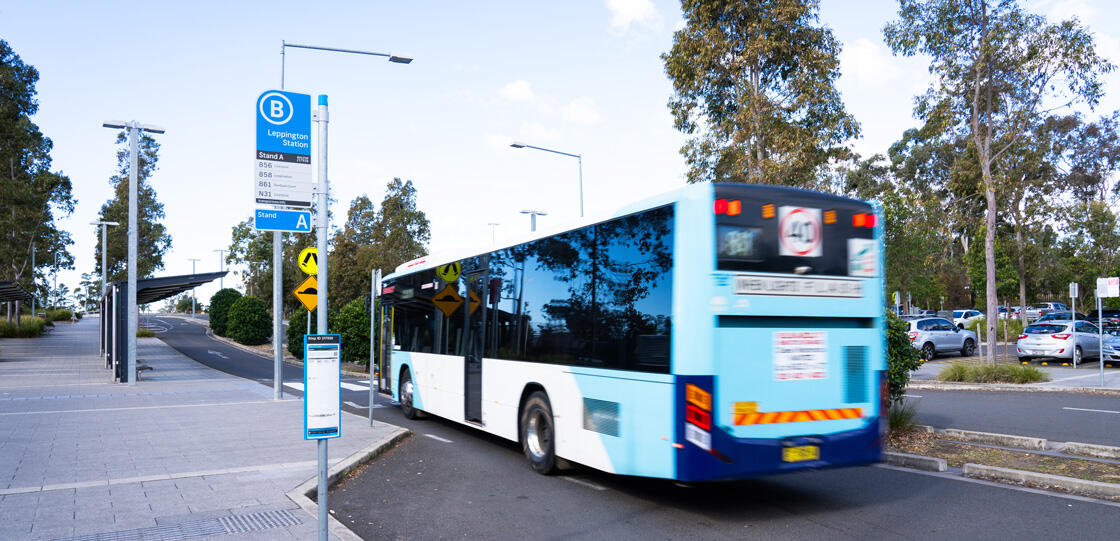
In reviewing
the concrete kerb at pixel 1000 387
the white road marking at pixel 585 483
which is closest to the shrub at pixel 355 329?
the concrete kerb at pixel 1000 387

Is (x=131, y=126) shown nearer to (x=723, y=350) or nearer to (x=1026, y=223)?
(x=723, y=350)

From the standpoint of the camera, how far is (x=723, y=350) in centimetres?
621

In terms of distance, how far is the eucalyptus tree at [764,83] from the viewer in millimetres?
20016

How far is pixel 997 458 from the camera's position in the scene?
29.5 ft

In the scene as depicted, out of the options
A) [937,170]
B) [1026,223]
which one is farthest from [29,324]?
[937,170]

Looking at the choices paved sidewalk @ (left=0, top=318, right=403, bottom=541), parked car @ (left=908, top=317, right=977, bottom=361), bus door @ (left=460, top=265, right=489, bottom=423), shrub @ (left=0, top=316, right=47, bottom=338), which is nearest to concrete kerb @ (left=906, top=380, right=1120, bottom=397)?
parked car @ (left=908, top=317, right=977, bottom=361)

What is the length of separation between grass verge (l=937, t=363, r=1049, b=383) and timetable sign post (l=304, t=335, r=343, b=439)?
62.2 feet

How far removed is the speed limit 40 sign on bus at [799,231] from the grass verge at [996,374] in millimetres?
15355

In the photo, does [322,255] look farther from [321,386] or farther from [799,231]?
[799,231]

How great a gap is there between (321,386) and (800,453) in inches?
159

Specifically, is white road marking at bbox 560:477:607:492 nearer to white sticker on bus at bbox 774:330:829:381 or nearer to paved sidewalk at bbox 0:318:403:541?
white sticker on bus at bbox 774:330:829:381

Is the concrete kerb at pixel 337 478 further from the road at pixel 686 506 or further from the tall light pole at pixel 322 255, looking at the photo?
the tall light pole at pixel 322 255

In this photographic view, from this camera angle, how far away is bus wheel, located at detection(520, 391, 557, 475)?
329 inches

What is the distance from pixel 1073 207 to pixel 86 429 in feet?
173
